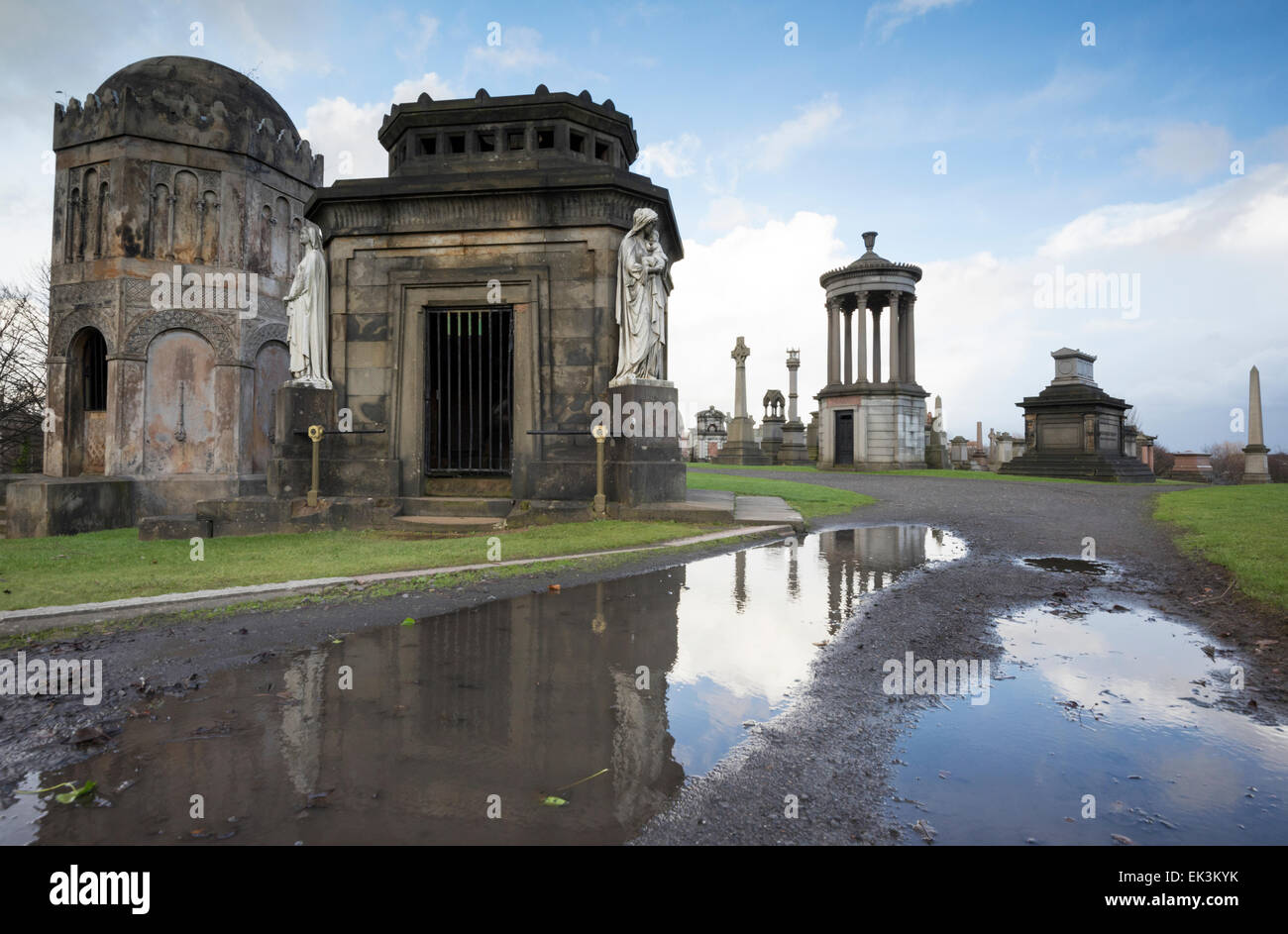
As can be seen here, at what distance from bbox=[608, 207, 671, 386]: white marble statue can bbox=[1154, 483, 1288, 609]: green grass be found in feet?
26.2

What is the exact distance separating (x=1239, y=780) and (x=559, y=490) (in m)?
9.41

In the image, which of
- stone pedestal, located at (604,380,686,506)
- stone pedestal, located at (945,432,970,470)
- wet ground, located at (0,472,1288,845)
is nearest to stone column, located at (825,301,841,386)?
stone pedestal, located at (945,432,970,470)

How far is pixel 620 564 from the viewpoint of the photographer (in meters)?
7.18

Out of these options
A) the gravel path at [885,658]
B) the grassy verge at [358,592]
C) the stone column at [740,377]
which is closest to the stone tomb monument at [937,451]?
the stone column at [740,377]

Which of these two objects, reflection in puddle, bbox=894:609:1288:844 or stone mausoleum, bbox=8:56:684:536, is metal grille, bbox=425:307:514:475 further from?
reflection in puddle, bbox=894:609:1288:844

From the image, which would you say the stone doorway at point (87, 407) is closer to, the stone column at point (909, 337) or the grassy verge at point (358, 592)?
the grassy verge at point (358, 592)

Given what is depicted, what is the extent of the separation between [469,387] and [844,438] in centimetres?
3066

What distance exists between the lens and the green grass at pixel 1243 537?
5961 mm

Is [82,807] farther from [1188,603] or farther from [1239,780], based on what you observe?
[1188,603]

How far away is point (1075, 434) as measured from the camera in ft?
99.8

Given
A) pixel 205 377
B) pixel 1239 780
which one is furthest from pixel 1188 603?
pixel 205 377

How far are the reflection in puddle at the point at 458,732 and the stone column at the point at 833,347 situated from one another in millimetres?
38281

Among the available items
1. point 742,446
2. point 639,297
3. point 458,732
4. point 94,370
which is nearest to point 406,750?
point 458,732

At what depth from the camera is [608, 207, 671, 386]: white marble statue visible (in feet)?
35.4
